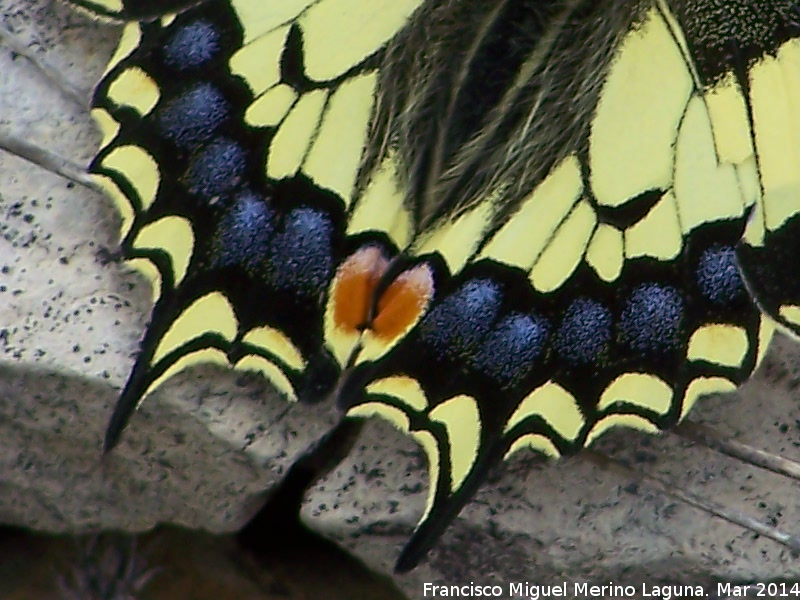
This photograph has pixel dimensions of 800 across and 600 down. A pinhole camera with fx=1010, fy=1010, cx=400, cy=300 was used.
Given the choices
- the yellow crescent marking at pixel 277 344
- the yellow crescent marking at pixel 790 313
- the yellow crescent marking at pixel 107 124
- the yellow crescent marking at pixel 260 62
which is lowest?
the yellow crescent marking at pixel 277 344

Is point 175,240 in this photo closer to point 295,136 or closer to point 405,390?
point 295,136

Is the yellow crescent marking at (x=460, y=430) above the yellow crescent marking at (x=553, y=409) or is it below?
below

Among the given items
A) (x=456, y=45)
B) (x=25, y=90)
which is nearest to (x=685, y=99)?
(x=456, y=45)

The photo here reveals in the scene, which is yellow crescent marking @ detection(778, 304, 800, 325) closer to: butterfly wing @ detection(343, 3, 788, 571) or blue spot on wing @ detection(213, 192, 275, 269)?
butterfly wing @ detection(343, 3, 788, 571)

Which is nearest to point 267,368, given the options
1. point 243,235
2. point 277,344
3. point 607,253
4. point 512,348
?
point 277,344

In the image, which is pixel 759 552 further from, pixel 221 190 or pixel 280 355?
pixel 221 190

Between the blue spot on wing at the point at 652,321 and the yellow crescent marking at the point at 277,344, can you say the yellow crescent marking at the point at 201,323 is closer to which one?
the yellow crescent marking at the point at 277,344

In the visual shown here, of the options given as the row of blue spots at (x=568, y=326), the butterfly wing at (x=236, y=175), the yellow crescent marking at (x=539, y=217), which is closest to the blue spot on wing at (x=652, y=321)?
the row of blue spots at (x=568, y=326)

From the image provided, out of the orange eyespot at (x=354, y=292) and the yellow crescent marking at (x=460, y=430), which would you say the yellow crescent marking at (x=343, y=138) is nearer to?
the orange eyespot at (x=354, y=292)
